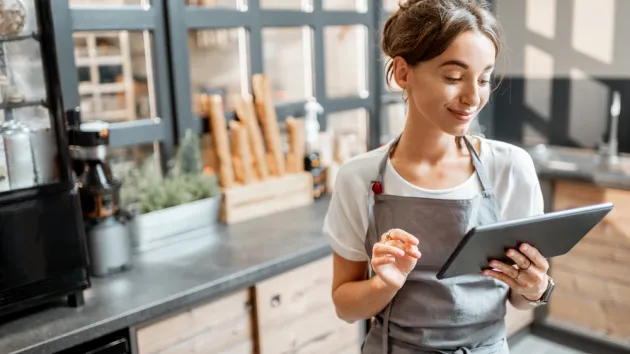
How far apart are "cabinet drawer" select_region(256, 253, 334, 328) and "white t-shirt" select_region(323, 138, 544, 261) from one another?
2.21 feet

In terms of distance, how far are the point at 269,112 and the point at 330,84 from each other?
28.0 inches

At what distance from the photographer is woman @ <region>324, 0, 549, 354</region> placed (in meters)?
1.12

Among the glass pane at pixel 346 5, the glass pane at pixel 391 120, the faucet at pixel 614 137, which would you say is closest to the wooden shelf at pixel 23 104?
the glass pane at pixel 346 5

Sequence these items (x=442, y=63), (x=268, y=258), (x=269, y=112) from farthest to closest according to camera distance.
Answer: (x=269, y=112) < (x=268, y=258) < (x=442, y=63)

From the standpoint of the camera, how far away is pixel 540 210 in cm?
123

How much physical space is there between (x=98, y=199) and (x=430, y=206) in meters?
1.02

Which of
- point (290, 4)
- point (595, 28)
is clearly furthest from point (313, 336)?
point (595, 28)

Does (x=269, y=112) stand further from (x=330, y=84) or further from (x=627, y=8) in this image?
(x=627, y=8)

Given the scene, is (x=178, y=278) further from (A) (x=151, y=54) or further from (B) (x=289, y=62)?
(B) (x=289, y=62)

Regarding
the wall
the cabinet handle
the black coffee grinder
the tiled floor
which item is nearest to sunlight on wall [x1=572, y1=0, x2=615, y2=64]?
the wall

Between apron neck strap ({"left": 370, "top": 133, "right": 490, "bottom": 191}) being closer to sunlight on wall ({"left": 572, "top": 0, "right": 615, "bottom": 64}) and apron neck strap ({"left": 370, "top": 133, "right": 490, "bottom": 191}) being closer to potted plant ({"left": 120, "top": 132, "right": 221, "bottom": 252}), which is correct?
potted plant ({"left": 120, "top": 132, "right": 221, "bottom": 252})

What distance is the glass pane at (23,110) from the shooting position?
4.96ft

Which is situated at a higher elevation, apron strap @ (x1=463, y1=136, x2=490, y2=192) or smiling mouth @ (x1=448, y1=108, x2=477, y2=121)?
smiling mouth @ (x1=448, y1=108, x2=477, y2=121)

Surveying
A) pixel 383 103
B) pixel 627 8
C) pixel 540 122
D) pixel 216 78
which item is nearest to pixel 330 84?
pixel 383 103
